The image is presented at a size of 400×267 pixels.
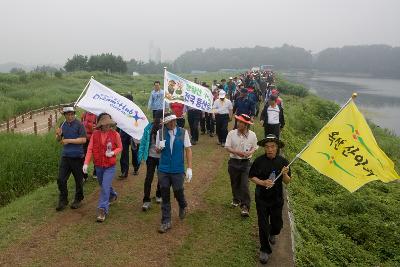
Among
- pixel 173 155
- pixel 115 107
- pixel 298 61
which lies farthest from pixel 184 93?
pixel 298 61

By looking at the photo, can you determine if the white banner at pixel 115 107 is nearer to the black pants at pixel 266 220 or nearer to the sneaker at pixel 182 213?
the sneaker at pixel 182 213

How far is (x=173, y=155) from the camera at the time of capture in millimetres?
6836

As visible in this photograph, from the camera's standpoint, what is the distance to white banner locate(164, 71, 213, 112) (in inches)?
345

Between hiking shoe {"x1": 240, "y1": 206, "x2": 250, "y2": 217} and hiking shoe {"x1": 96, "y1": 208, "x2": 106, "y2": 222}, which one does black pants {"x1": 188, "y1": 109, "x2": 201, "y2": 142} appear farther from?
hiking shoe {"x1": 96, "y1": 208, "x2": 106, "y2": 222}

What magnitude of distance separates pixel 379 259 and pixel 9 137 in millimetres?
11512

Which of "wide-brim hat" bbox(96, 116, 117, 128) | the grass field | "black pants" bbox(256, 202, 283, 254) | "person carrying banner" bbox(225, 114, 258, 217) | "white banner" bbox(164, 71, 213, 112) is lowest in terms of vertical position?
the grass field

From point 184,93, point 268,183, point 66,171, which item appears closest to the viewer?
point 268,183

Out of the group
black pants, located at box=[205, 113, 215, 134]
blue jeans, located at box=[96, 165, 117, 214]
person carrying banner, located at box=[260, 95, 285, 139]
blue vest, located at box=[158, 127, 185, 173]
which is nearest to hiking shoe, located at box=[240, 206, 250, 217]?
A: blue vest, located at box=[158, 127, 185, 173]

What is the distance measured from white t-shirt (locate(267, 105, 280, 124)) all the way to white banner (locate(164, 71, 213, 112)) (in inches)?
64.4

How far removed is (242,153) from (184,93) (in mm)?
2825

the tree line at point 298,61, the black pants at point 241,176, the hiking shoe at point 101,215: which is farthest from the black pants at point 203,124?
the tree line at point 298,61

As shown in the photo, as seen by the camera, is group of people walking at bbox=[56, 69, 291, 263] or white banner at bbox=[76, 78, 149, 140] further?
white banner at bbox=[76, 78, 149, 140]

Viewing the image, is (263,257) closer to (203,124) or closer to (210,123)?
(210,123)

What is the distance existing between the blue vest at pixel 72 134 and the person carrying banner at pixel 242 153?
2.81 m
